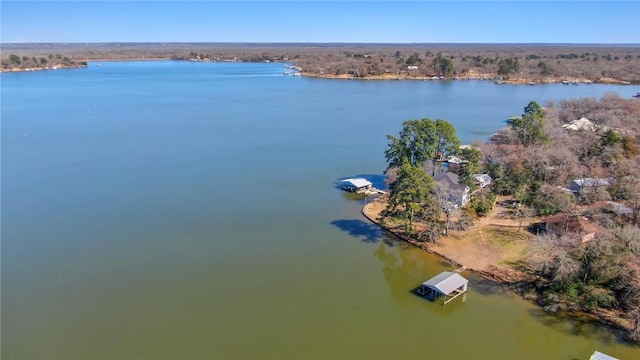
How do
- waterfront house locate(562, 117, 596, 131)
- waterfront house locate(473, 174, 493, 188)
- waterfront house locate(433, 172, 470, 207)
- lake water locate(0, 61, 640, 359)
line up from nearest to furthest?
lake water locate(0, 61, 640, 359) < waterfront house locate(433, 172, 470, 207) < waterfront house locate(473, 174, 493, 188) < waterfront house locate(562, 117, 596, 131)

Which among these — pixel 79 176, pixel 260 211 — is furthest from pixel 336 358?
pixel 79 176

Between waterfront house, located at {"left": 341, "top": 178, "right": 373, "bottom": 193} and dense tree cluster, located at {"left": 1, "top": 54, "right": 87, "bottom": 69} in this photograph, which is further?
dense tree cluster, located at {"left": 1, "top": 54, "right": 87, "bottom": 69}

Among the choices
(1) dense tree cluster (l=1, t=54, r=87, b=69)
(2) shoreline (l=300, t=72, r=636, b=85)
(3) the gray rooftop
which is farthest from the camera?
(1) dense tree cluster (l=1, t=54, r=87, b=69)

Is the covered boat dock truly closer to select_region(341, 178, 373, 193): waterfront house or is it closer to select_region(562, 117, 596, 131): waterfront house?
select_region(341, 178, 373, 193): waterfront house

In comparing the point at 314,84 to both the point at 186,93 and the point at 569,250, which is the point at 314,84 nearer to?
the point at 186,93

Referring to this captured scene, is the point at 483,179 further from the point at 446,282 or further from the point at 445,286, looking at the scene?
the point at 445,286

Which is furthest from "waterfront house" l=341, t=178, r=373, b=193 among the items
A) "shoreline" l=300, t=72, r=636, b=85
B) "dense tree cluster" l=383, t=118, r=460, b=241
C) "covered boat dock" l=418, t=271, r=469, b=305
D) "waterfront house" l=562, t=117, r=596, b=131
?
"shoreline" l=300, t=72, r=636, b=85

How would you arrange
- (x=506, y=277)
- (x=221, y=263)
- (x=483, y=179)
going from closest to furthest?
(x=506, y=277) < (x=221, y=263) < (x=483, y=179)

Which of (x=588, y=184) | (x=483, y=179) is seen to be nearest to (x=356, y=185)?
(x=483, y=179)
